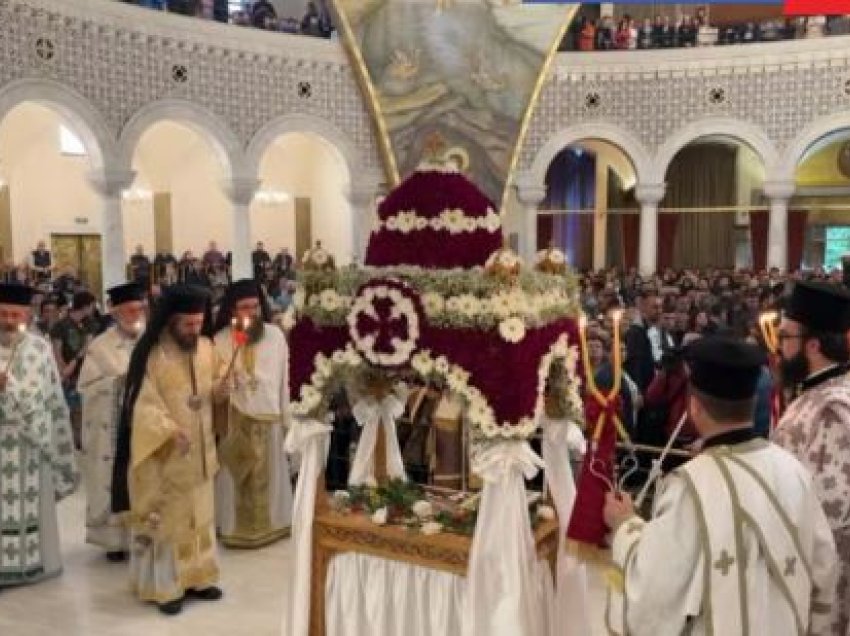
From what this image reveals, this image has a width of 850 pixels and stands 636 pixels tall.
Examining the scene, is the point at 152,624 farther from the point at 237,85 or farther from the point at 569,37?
the point at 569,37

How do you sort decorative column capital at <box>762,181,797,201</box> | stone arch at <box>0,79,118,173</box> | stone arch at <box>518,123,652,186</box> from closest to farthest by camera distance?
stone arch at <box>0,79,118,173</box> → decorative column capital at <box>762,181,797,201</box> → stone arch at <box>518,123,652,186</box>

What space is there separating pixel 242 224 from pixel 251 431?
1095cm

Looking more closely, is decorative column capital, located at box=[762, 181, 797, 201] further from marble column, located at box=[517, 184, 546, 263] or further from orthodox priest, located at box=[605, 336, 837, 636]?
orthodox priest, located at box=[605, 336, 837, 636]

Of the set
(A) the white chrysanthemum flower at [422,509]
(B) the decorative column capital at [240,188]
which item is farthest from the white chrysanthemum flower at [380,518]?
(B) the decorative column capital at [240,188]

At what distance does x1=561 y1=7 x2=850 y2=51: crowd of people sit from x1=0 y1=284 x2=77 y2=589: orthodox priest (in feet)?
49.8

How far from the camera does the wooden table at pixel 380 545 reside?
3.65 m

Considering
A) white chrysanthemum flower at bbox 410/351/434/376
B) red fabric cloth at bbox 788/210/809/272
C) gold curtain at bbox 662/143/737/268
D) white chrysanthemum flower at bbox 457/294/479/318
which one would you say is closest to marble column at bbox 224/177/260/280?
gold curtain at bbox 662/143/737/268

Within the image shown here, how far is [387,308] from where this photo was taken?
3525 mm

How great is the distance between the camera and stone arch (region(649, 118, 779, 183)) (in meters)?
17.2

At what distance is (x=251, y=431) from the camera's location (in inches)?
239

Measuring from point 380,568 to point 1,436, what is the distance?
9.03ft

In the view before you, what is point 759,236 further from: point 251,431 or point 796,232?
point 251,431

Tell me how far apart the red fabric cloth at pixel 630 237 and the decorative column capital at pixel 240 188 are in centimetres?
967

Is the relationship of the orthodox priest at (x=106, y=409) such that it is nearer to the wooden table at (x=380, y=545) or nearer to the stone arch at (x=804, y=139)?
the wooden table at (x=380, y=545)
